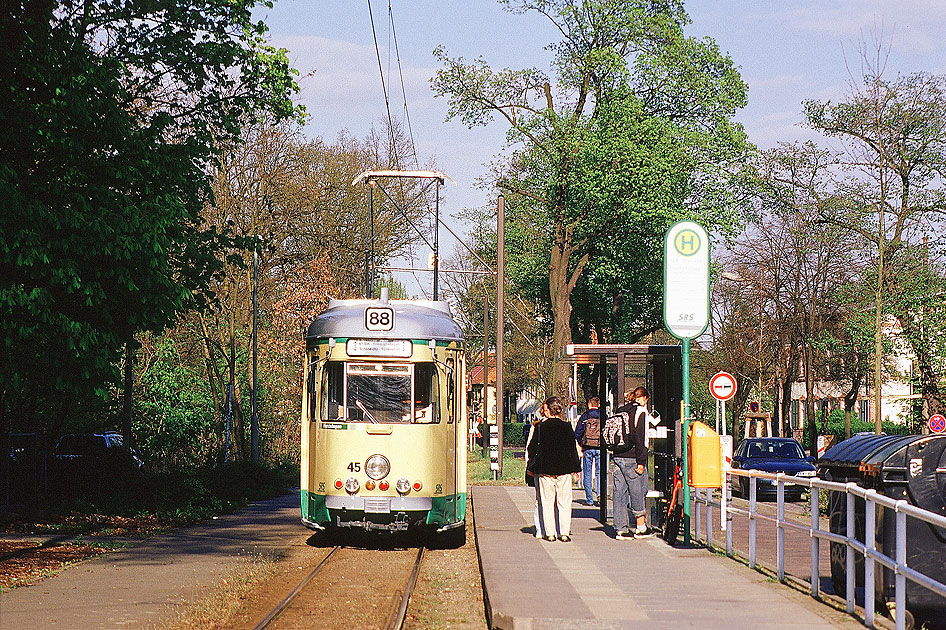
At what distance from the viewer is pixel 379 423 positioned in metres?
15.8

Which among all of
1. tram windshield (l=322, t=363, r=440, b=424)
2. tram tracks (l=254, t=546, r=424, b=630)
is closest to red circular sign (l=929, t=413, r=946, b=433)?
tram windshield (l=322, t=363, r=440, b=424)

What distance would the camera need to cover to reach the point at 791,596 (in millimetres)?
10750

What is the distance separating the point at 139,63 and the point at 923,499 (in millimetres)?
16835

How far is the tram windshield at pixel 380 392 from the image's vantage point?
15.8 meters

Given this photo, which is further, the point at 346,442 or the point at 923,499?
the point at 346,442

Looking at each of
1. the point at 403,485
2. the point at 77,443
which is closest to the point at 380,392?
the point at 403,485

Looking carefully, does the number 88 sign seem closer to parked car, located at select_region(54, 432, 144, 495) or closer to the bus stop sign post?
the bus stop sign post

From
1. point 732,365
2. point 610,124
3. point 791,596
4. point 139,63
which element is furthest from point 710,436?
point 732,365

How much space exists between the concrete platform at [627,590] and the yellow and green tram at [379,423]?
1121 mm

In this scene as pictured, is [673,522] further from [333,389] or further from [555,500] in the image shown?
[333,389]

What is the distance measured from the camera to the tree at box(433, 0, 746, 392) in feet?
134

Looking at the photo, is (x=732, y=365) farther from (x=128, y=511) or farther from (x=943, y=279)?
(x=128, y=511)

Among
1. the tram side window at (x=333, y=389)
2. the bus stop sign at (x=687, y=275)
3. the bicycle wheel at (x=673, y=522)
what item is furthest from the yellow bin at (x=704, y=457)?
the tram side window at (x=333, y=389)

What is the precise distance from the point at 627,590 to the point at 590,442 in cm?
953
